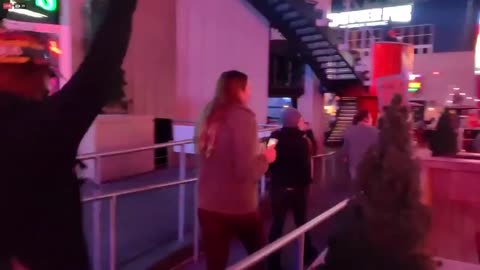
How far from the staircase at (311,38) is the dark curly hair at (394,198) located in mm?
9176

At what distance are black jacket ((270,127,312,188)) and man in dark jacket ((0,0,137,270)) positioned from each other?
3009 millimetres

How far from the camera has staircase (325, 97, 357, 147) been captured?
15344 mm

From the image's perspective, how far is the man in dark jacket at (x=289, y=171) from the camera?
406 centimetres

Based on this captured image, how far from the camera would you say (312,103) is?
13.2 metres

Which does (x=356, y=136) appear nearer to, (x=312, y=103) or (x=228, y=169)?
(x=228, y=169)

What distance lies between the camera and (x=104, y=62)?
1093 millimetres

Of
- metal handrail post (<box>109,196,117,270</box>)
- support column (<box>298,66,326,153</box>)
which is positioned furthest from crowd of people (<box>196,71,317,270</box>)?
support column (<box>298,66,326,153</box>)

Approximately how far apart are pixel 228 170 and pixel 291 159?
70.0 inches

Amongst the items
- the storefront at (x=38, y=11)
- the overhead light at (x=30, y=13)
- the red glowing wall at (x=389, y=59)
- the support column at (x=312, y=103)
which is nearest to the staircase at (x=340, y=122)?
the support column at (x=312, y=103)

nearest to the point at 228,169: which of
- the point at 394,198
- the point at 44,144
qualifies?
the point at 394,198

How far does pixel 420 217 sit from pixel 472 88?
16.1m

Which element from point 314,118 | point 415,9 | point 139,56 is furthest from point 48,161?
point 415,9

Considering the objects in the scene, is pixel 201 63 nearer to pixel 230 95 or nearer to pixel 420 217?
pixel 230 95

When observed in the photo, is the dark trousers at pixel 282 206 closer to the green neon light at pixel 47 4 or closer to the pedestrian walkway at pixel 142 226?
the pedestrian walkway at pixel 142 226
